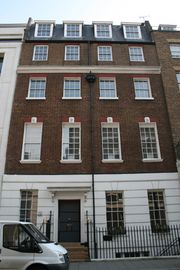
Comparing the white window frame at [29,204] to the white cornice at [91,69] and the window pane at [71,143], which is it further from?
the white cornice at [91,69]

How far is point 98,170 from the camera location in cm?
1380

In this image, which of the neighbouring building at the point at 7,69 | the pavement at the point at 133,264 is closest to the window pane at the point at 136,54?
the neighbouring building at the point at 7,69

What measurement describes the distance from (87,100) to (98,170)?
184 inches

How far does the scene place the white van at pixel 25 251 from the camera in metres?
6.67

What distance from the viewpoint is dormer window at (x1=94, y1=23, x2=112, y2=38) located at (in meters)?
19.2

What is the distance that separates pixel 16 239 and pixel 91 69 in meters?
12.5

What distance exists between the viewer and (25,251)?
6852mm

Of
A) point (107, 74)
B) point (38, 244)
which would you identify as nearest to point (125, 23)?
point (107, 74)

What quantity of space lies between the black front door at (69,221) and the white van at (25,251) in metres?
5.73

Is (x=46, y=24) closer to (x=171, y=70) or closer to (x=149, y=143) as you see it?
(x=171, y=70)

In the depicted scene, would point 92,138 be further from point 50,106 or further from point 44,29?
point 44,29

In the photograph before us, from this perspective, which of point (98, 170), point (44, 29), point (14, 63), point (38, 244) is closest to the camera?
point (38, 244)

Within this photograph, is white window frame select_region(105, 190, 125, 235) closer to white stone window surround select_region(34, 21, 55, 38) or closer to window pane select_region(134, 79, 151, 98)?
window pane select_region(134, 79, 151, 98)

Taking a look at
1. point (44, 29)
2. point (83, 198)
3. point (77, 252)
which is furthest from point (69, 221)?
point (44, 29)
